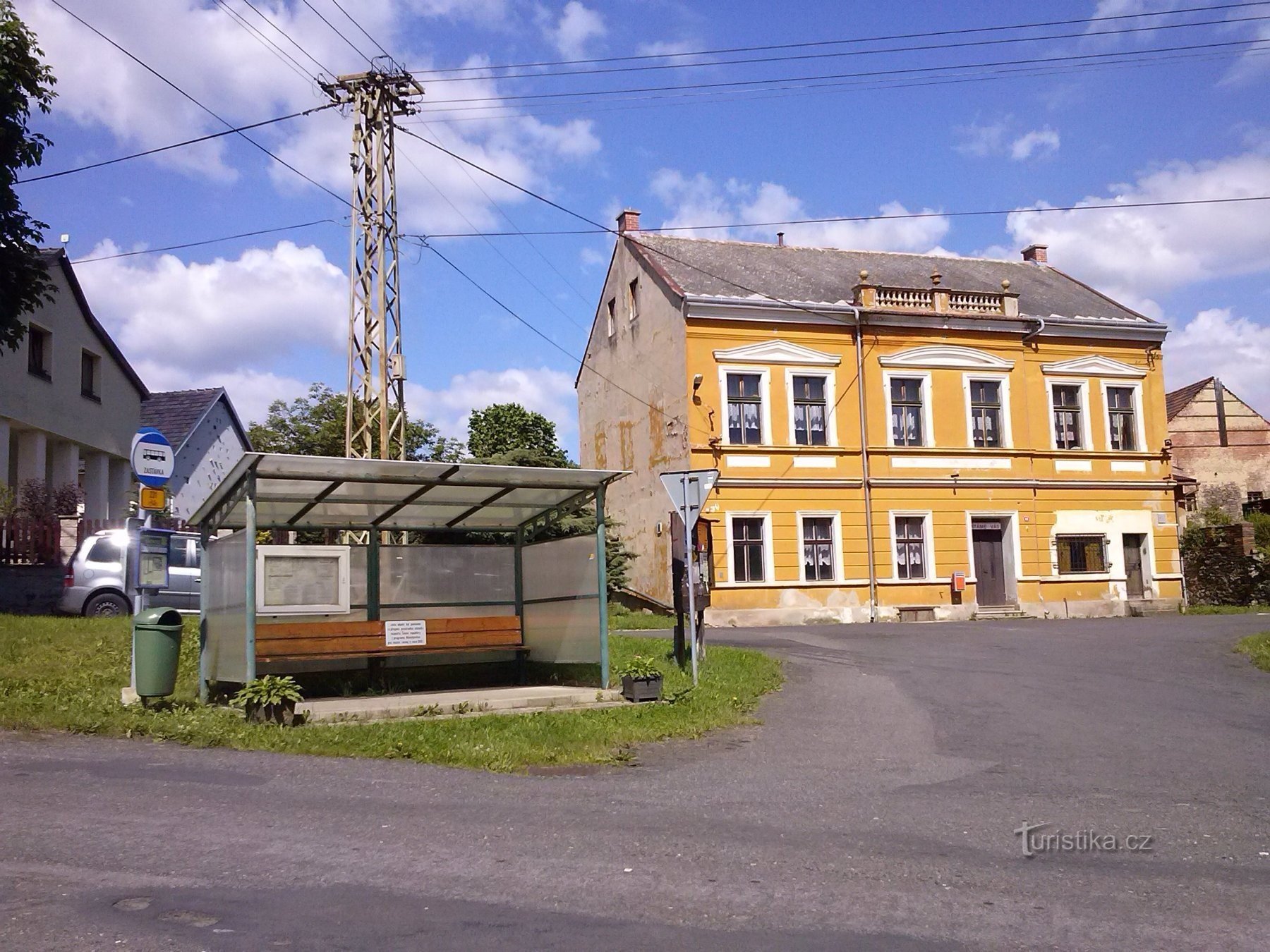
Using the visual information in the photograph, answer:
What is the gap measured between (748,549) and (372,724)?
62.3ft

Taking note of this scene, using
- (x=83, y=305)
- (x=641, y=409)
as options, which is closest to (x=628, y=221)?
A: (x=641, y=409)

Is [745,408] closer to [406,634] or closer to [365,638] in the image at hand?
[406,634]

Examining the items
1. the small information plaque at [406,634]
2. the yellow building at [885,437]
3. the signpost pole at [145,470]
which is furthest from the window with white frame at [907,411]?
the signpost pole at [145,470]

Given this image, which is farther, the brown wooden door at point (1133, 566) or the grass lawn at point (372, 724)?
the brown wooden door at point (1133, 566)

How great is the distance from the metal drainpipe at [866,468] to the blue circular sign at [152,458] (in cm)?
2120

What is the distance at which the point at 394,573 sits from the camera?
14719 mm

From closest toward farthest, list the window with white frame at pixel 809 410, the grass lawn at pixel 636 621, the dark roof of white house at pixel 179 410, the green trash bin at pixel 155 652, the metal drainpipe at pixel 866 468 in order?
the green trash bin at pixel 155 652, the grass lawn at pixel 636 621, the metal drainpipe at pixel 866 468, the window with white frame at pixel 809 410, the dark roof of white house at pixel 179 410

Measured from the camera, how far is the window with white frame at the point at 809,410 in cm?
2988

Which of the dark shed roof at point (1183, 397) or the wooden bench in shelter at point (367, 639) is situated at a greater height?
the dark shed roof at point (1183, 397)

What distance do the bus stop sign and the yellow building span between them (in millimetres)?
14593

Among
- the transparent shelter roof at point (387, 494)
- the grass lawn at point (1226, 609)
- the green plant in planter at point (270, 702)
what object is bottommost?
the grass lawn at point (1226, 609)

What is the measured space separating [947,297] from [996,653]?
48.0 ft

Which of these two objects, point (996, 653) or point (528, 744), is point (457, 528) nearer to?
point (528, 744)

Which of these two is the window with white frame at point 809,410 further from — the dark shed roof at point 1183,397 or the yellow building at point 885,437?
the dark shed roof at point 1183,397
